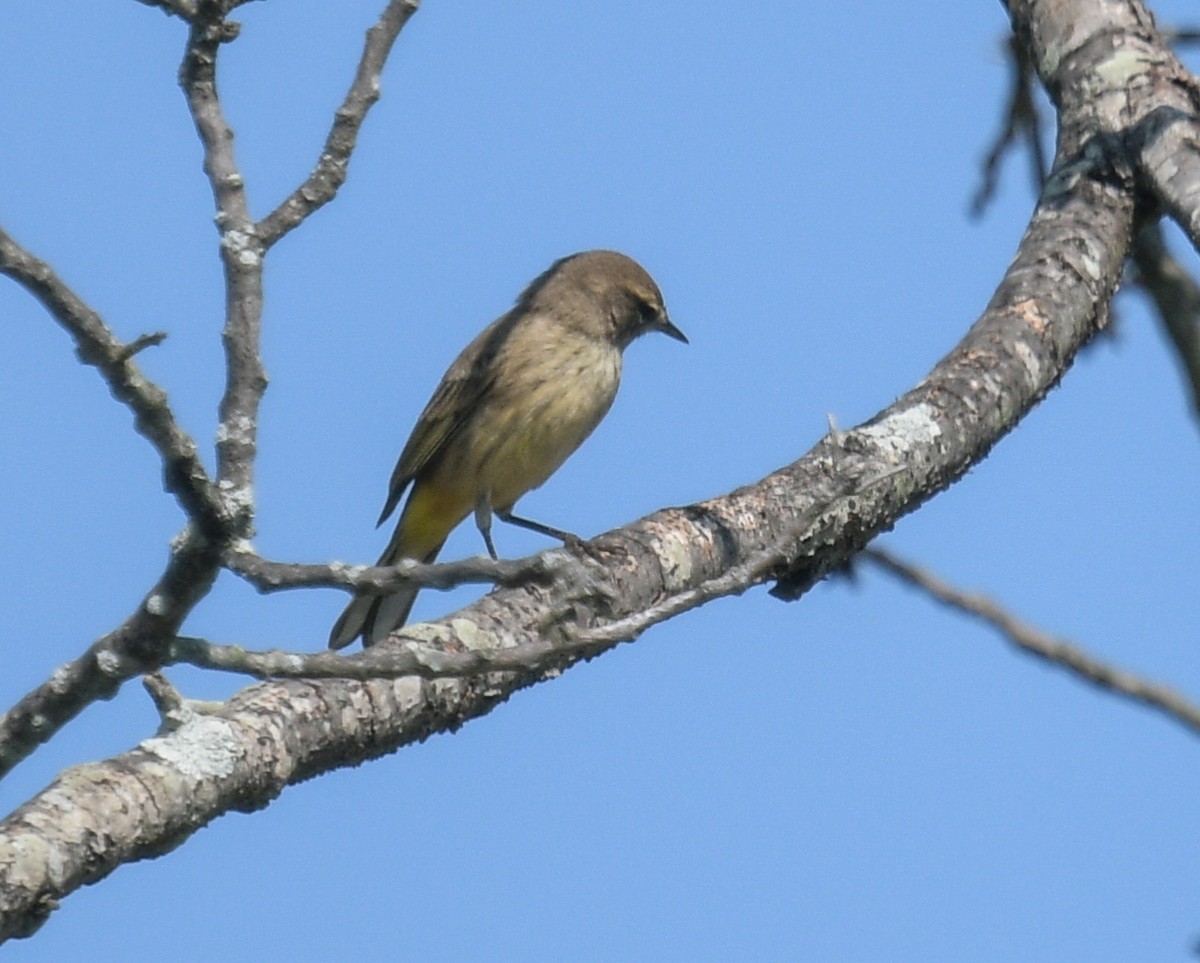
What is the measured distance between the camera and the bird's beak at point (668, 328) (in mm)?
9531

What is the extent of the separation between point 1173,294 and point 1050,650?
2396 millimetres

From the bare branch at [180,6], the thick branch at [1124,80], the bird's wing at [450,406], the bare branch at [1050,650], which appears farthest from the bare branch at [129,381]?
the bird's wing at [450,406]

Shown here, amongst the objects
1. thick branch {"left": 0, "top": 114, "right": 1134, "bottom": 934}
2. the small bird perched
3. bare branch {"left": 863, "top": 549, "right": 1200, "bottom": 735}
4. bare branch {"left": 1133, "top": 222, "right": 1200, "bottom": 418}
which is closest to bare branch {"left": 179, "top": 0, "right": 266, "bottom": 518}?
thick branch {"left": 0, "top": 114, "right": 1134, "bottom": 934}

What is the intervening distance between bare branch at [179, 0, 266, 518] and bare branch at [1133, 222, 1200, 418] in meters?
3.37

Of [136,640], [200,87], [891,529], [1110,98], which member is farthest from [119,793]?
[1110,98]

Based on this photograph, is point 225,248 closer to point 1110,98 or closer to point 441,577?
point 441,577

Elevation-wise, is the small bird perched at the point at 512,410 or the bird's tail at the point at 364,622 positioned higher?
the small bird perched at the point at 512,410

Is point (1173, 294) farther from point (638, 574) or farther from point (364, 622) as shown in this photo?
point (364, 622)

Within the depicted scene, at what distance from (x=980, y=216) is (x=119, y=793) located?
14.3 feet

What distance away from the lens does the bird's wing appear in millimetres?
8914

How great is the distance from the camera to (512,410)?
28.3 ft

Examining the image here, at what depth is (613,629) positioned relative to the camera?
10.7 ft

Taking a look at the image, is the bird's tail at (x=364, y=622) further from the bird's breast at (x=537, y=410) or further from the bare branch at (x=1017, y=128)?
the bare branch at (x=1017, y=128)

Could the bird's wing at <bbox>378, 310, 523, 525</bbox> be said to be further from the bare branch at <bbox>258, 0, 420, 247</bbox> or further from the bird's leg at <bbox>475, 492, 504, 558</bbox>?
the bare branch at <bbox>258, 0, 420, 247</bbox>
